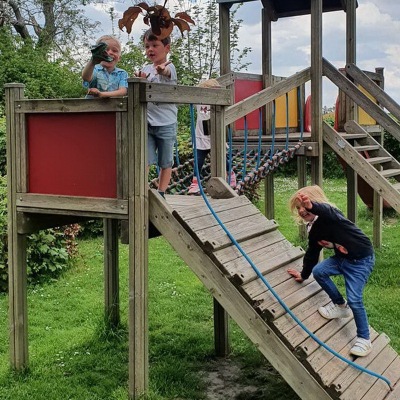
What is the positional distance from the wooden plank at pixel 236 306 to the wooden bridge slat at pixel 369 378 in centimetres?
17

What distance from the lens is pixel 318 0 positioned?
820cm

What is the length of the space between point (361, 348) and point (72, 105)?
2.72 metres

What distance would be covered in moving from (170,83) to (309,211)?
59.1 inches

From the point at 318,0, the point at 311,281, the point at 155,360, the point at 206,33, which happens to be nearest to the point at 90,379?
the point at 155,360

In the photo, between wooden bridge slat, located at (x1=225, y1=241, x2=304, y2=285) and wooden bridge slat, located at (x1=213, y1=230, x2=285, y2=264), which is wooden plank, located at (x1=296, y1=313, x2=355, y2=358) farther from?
wooden bridge slat, located at (x1=213, y1=230, x2=285, y2=264)

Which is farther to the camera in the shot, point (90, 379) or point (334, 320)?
point (90, 379)

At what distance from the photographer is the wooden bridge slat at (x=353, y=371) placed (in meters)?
3.95

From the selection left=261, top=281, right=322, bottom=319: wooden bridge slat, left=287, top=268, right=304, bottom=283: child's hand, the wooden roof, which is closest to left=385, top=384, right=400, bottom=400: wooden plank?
left=261, top=281, right=322, bottom=319: wooden bridge slat

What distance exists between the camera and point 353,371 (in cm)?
420

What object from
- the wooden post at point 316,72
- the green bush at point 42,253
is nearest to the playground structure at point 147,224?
the green bush at point 42,253

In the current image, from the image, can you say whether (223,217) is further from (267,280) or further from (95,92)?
(95,92)

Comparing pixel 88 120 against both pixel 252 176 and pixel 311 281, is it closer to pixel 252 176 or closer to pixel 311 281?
pixel 311 281

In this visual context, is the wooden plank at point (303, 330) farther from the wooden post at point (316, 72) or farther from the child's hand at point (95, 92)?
the wooden post at point (316, 72)

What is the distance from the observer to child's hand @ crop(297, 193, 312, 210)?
14.3 ft
